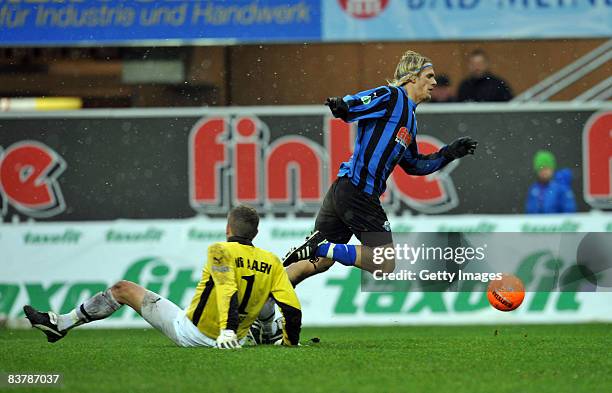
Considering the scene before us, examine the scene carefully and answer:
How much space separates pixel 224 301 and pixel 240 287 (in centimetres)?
25

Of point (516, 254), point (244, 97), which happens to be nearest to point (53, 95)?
Result: point (244, 97)

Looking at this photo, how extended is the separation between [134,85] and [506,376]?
26.4 feet

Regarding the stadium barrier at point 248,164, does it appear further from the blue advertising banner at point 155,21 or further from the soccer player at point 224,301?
the soccer player at point 224,301

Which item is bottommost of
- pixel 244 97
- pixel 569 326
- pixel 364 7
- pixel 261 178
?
pixel 569 326

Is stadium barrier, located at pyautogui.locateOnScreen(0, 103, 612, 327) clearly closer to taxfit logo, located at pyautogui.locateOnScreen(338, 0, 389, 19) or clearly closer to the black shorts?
taxfit logo, located at pyautogui.locateOnScreen(338, 0, 389, 19)

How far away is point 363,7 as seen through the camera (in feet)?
45.8

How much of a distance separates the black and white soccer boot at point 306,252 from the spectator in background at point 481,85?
4927 mm

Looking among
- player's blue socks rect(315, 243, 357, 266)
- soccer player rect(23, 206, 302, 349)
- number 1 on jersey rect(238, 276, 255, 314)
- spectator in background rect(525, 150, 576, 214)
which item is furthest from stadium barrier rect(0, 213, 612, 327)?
number 1 on jersey rect(238, 276, 255, 314)

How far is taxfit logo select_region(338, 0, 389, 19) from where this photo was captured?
1396cm

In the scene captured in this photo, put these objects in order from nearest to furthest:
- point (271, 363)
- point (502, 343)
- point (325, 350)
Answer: point (271, 363), point (325, 350), point (502, 343)

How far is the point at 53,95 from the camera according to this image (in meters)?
14.2

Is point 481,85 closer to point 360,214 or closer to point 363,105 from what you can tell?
Answer: point 360,214

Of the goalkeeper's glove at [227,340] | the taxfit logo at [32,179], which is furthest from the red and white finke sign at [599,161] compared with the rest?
the goalkeeper's glove at [227,340]

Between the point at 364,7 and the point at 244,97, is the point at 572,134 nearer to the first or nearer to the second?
the point at 364,7
